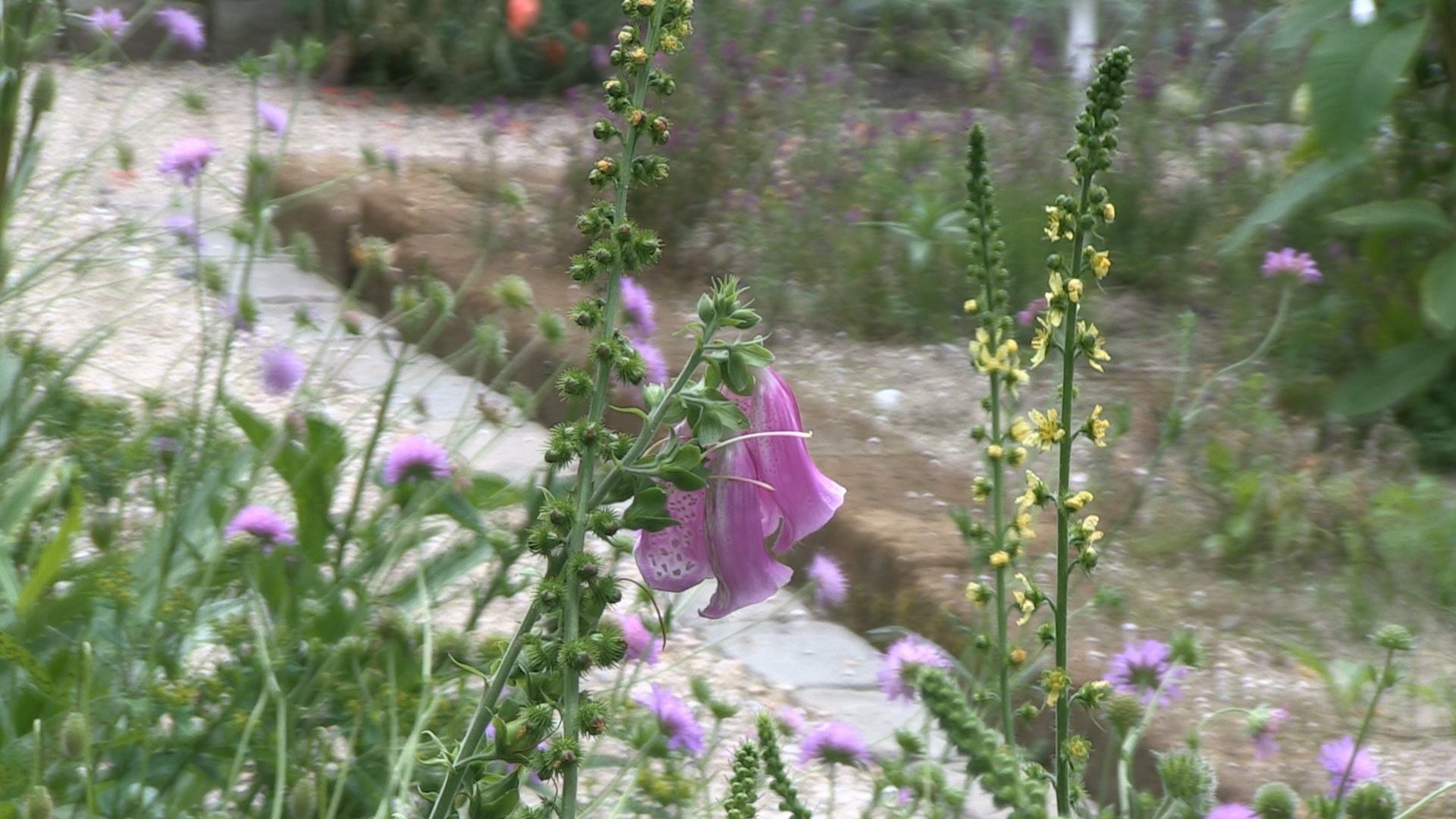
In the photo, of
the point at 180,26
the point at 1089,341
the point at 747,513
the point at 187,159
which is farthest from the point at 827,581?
the point at 180,26

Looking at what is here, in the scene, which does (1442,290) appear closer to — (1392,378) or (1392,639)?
(1392,378)

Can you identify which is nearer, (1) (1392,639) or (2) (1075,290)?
(2) (1075,290)

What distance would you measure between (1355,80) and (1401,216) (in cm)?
38

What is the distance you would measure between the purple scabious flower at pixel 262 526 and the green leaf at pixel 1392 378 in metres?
2.52

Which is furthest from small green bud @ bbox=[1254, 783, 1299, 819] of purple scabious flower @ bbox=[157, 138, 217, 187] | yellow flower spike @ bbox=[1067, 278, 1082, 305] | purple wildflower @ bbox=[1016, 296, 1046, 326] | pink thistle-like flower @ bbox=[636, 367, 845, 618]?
purple wildflower @ bbox=[1016, 296, 1046, 326]

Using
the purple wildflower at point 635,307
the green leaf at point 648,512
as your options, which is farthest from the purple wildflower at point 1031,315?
the green leaf at point 648,512

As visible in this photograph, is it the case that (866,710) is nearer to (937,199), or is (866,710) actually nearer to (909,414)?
(909,414)

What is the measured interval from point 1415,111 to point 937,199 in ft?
4.71

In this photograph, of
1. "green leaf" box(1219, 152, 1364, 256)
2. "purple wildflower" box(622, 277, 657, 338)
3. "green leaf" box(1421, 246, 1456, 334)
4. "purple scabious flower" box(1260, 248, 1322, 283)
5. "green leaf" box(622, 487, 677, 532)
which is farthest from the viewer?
"green leaf" box(1219, 152, 1364, 256)

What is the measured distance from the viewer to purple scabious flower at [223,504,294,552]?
72.9 inches

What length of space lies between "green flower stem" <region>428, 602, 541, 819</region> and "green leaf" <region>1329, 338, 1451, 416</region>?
2952 mm

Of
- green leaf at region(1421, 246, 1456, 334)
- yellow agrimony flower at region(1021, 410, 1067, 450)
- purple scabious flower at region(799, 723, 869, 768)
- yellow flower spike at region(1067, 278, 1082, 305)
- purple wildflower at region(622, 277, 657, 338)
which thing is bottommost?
purple scabious flower at region(799, 723, 869, 768)

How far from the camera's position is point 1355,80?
3.36m

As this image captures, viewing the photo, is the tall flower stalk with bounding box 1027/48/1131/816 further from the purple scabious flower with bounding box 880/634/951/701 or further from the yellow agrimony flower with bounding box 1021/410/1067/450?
the purple scabious flower with bounding box 880/634/951/701
